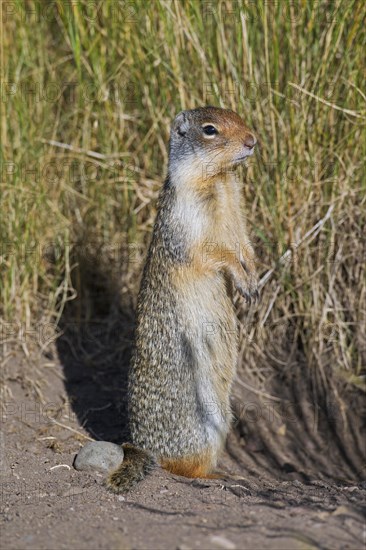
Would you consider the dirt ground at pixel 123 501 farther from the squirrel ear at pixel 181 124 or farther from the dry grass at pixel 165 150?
the squirrel ear at pixel 181 124

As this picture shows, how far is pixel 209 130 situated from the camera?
4941mm

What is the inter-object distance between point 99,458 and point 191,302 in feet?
3.60

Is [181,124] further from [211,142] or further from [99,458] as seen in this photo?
[99,458]

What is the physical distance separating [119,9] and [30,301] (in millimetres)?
2459

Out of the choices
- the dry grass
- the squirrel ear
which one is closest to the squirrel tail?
the dry grass

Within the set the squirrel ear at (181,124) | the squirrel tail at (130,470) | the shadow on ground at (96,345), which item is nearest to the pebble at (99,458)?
the squirrel tail at (130,470)

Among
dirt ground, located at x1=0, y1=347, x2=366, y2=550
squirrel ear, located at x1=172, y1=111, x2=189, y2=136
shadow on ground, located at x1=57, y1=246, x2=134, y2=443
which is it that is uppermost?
squirrel ear, located at x1=172, y1=111, x2=189, y2=136

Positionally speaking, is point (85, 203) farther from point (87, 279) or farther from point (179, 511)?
point (179, 511)

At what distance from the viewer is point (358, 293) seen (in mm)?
6277

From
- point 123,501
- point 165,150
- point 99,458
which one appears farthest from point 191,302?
point 165,150

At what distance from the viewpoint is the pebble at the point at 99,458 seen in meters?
4.92

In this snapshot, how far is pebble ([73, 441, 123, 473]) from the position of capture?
4918 millimetres

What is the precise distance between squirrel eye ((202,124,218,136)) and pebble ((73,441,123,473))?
1.99 metres

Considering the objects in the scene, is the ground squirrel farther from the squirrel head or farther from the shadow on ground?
the shadow on ground
